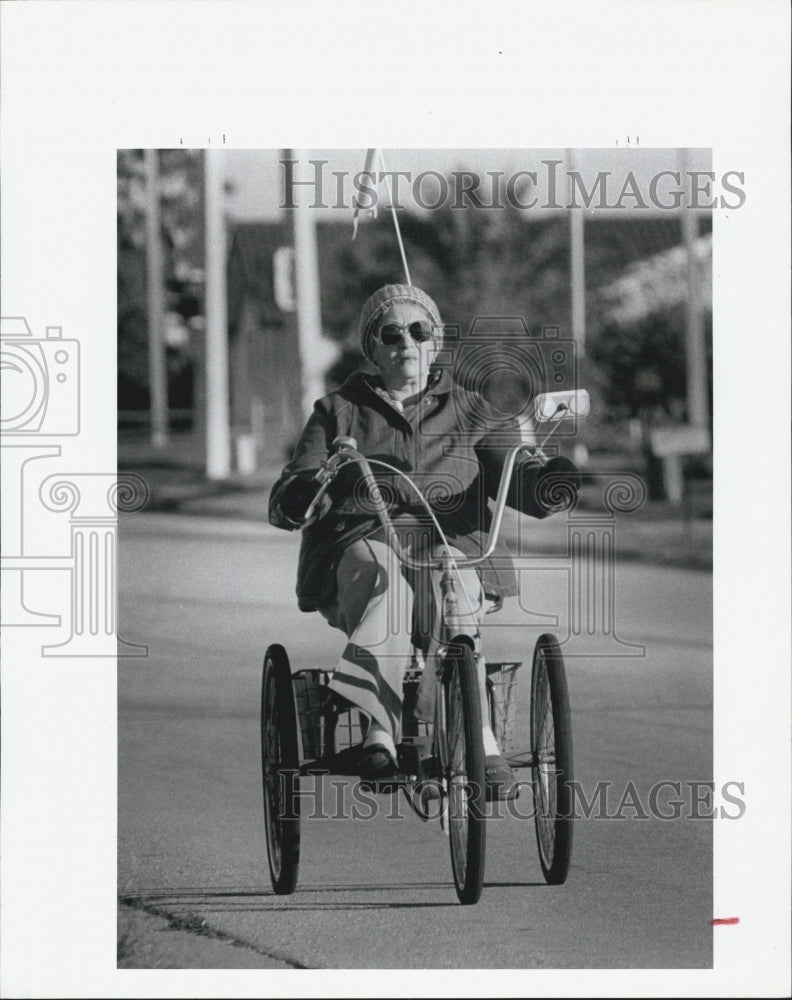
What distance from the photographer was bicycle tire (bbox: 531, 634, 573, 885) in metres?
5.98

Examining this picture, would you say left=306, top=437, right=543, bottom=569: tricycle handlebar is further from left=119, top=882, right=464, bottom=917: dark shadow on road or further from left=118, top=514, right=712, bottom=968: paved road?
left=119, top=882, right=464, bottom=917: dark shadow on road

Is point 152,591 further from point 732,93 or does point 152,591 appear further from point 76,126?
point 732,93

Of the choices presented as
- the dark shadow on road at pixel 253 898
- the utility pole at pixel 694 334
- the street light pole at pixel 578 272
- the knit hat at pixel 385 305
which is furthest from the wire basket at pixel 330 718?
the utility pole at pixel 694 334

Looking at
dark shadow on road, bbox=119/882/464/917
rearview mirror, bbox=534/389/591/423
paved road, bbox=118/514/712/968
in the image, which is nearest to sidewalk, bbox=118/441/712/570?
paved road, bbox=118/514/712/968

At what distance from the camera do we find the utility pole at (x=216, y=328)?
662cm

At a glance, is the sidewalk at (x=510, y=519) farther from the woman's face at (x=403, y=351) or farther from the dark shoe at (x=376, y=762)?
the dark shoe at (x=376, y=762)

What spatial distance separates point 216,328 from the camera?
275 inches

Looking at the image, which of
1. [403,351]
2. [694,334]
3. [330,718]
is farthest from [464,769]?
[694,334]

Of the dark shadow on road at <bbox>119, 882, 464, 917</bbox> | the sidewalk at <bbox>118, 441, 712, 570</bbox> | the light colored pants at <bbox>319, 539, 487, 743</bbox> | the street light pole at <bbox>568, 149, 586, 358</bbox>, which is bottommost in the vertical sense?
the dark shadow on road at <bbox>119, 882, 464, 917</bbox>

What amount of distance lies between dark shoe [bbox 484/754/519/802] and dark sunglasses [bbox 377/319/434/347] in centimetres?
129

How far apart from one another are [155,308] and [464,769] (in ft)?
6.16

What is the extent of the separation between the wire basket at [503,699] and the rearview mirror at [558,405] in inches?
30.5

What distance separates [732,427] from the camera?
6.30 m

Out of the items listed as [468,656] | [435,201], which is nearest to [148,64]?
[435,201]
